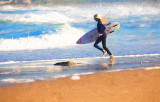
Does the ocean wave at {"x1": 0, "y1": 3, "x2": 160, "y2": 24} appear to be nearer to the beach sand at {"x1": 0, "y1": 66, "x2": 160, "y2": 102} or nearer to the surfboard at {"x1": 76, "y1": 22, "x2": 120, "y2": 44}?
the surfboard at {"x1": 76, "y1": 22, "x2": 120, "y2": 44}

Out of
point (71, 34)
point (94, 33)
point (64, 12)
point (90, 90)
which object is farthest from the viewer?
point (71, 34)

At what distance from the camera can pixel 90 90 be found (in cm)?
360

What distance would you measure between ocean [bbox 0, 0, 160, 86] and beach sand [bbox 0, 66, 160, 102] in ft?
3.38

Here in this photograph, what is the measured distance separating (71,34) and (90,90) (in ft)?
9.29

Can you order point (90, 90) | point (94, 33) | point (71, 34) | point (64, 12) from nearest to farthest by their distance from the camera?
point (90, 90) < point (94, 33) < point (64, 12) < point (71, 34)

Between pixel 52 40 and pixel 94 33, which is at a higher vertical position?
pixel 94 33

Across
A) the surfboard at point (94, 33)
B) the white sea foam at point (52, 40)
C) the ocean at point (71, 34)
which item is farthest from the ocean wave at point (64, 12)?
the surfboard at point (94, 33)

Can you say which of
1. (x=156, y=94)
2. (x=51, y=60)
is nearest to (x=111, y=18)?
(x=51, y=60)

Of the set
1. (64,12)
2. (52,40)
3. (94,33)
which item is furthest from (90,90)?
(52,40)

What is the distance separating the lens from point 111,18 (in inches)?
249

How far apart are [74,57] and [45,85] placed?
213cm

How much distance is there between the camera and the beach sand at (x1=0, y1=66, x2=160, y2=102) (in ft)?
11.2

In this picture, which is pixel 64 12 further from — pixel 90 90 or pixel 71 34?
pixel 90 90

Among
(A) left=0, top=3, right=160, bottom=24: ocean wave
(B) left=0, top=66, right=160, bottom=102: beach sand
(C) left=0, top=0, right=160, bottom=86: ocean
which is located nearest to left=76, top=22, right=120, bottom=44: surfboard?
(C) left=0, top=0, right=160, bottom=86: ocean
